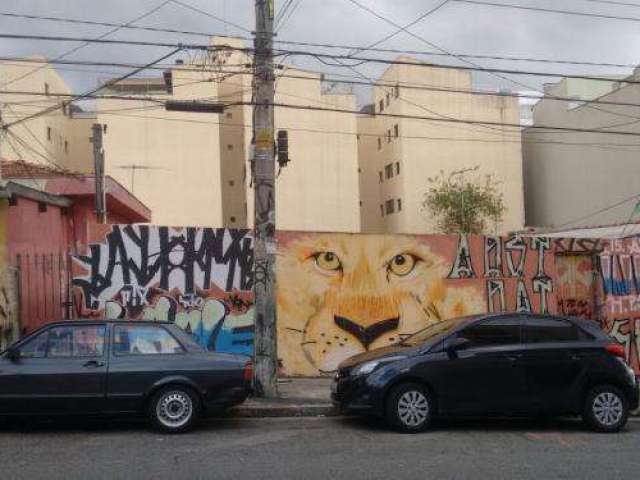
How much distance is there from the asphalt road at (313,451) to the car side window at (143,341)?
100 cm

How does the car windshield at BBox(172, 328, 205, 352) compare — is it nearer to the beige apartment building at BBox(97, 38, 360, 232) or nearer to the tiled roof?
the tiled roof

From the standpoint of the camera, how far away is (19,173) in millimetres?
18047

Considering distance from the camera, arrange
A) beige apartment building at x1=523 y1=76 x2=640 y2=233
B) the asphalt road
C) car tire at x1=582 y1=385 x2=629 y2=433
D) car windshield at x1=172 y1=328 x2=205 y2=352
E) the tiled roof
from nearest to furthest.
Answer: the asphalt road < car windshield at x1=172 y1=328 x2=205 y2=352 < car tire at x1=582 y1=385 x2=629 y2=433 < the tiled roof < beige apartment building at x1=523 y1=76 x2=640 y2=233

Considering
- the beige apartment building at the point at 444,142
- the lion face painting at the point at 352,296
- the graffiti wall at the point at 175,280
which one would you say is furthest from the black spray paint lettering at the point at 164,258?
the beige apartment building at the point at 444,142

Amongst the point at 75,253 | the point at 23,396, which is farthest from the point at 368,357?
the point at 75,253

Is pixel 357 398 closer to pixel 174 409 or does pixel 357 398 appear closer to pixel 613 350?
pixel 174 409

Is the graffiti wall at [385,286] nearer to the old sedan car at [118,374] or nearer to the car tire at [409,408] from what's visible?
the old sedan car at [118,374]

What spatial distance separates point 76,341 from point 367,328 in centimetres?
652

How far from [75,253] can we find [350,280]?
16.4 ft

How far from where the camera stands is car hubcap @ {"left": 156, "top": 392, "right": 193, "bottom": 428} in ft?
30.6

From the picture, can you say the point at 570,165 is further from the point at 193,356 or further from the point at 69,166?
the point at 193,356

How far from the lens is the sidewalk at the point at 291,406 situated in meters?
10.9

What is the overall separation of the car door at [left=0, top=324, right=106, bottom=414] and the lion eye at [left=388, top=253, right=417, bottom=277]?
6861mm

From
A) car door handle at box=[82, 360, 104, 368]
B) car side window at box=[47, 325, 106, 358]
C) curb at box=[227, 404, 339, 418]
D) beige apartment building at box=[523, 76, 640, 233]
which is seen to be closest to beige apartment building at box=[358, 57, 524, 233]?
beige apartment building at box=[523, 76, 640, 233]
